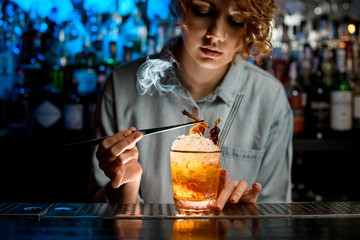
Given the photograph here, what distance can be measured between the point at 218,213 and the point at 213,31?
2.02 feet

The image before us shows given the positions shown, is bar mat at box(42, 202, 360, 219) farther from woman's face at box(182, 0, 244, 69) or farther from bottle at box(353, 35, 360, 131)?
bottle at box(353, 35, 360, 131)

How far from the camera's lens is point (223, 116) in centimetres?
173

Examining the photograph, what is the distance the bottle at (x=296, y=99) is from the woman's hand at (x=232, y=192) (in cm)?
133

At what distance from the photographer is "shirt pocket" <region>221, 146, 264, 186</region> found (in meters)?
1.77

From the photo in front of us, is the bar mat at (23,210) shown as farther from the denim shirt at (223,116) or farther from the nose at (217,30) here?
the nose at (217,30)

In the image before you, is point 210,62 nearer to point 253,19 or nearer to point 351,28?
point 253,19

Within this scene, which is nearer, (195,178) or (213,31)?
(195,178)

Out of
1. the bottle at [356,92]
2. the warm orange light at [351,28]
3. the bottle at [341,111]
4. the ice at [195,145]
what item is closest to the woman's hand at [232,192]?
the ice at [195,145]

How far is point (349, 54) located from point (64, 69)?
187 cm

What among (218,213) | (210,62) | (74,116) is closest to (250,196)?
(218,213)

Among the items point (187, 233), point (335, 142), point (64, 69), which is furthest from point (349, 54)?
point (187, 233)

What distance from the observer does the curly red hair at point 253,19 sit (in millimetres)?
1389

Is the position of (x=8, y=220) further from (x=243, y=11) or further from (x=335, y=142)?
(x=335, y=142)

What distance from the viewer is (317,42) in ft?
10.2
